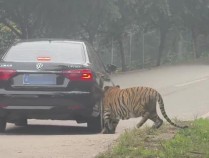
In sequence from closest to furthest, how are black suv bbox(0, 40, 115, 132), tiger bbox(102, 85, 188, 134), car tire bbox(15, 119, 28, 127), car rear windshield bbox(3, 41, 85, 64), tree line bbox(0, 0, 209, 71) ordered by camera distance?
black suv bbox(0, 40, 115, 132), tiger bbox(102, 85, 188, 134), car rear windshield bbox(3, 41, 85, 64), car tire bbox(15, 119, 28, 127), tree line bbox(0, 0, 209, 71)

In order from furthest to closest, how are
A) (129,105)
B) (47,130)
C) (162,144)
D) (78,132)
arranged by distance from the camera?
(47,130), (78,132), (129,105), (162,144)

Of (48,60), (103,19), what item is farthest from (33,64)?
(103,19)

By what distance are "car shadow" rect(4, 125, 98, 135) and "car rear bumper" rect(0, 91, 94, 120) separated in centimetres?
77

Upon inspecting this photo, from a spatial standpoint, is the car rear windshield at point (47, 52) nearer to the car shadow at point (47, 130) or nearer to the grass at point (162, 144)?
the car shadow at point (47, 130)

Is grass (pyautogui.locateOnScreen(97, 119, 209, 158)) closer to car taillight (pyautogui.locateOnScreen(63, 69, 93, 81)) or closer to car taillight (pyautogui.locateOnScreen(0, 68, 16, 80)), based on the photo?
car taillight (pyautogui.locateOnScreen(63, 69, 93, 81))

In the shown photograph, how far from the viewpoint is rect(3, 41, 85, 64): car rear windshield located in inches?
408

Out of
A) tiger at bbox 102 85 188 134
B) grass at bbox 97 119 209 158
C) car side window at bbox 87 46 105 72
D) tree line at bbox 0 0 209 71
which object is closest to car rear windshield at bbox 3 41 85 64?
car side window at bbox 87 46 105 72

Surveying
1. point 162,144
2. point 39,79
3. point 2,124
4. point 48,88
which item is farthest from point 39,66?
point 162,144

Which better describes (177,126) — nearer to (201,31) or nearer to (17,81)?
(17,81)

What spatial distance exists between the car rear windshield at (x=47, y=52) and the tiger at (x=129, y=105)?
771mm

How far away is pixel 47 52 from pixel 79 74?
82 centimetres

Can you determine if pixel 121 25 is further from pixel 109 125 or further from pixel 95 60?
pixel 109 125

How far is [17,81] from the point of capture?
1006cm

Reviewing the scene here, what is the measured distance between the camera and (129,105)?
1035 centimetres
